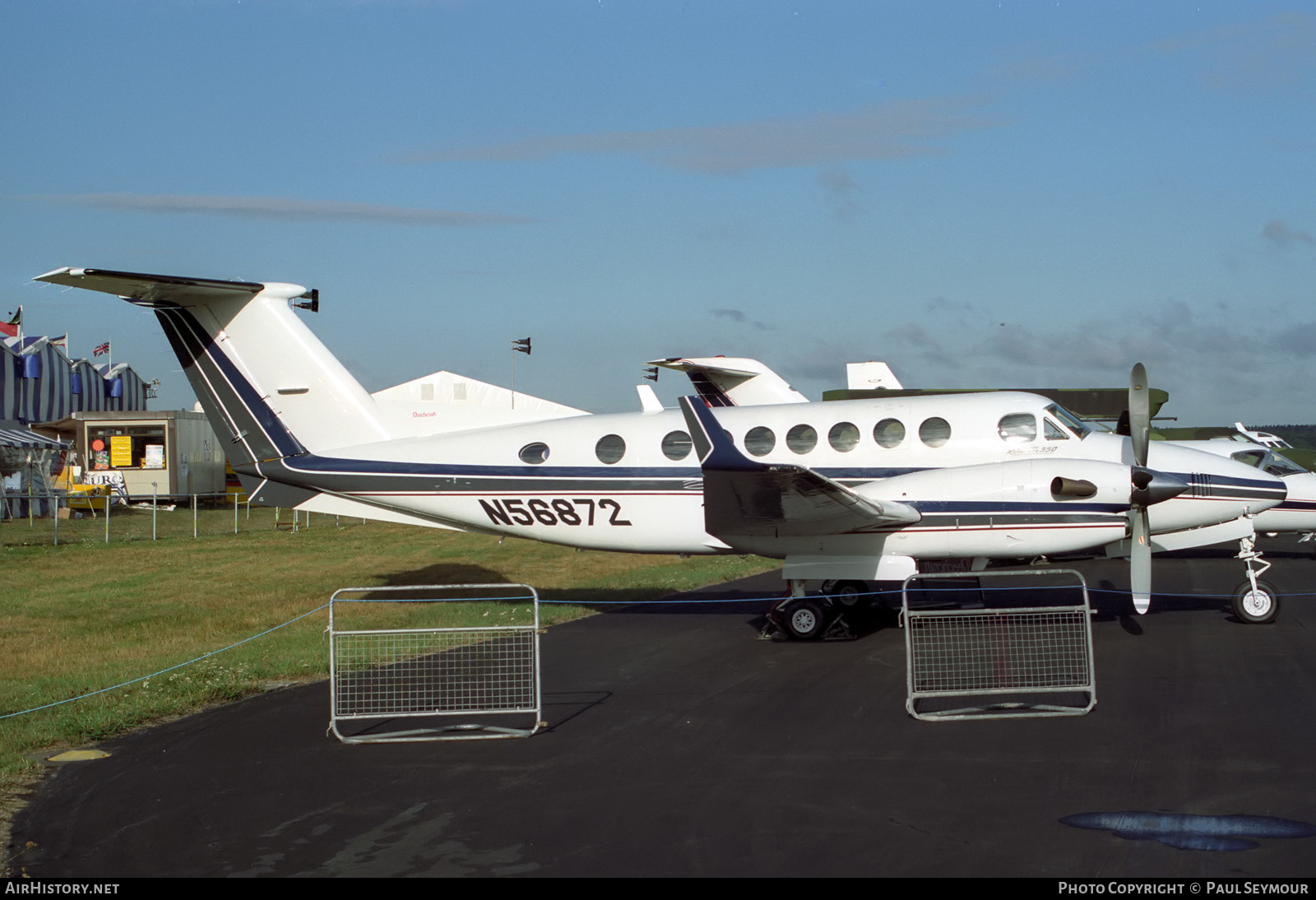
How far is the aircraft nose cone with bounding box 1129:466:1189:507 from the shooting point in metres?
13.1

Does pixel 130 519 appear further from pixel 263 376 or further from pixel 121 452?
pixel 263 376

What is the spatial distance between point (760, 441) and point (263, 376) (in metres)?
7.48

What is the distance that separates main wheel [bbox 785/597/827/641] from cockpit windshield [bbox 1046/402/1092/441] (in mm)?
4096

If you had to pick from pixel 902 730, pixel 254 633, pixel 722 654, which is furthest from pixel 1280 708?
pixel 254 633

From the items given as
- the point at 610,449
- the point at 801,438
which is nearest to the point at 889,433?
the point at 801,438

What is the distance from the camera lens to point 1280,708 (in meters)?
9.38

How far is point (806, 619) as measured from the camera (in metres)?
13.7

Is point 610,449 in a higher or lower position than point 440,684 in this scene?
higher

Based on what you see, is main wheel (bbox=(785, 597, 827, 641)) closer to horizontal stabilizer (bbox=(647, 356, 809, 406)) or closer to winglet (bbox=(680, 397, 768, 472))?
winglet (bbox=(680, 397, 768, 472))

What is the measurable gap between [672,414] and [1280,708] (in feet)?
28.6

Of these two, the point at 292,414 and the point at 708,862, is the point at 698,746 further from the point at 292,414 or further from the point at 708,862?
the point at 292,414

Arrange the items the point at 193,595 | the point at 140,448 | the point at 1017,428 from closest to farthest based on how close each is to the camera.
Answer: the point at 1017,428, the point at 193,595, the point at 140,448

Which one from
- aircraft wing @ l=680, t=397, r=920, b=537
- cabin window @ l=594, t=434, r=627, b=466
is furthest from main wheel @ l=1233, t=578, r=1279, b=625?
cabin window @ l=594, t=434, r=627, b=466
